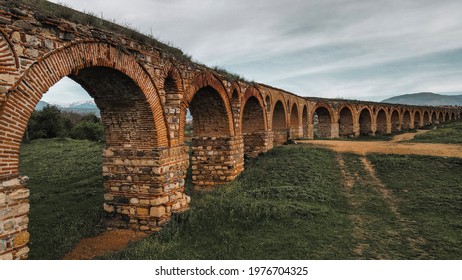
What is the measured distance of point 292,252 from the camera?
597cm

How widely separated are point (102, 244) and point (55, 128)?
28.3 meters

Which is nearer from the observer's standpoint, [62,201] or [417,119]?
[62,201]

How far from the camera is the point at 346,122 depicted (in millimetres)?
30641

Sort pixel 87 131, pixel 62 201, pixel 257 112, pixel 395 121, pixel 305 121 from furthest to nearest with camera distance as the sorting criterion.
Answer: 1. pixel 395 121
2. pixel 87 131
3. pixel 305 121
4. pixel 257 112
5. pixel 62 201

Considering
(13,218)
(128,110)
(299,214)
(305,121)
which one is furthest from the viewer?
(305,121)

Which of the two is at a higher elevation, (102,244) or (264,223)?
(264,223)

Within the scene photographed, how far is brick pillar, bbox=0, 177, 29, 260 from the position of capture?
4.29 meters

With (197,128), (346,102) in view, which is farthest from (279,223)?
(346,102)

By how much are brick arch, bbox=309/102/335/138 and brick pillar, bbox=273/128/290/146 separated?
910 cm

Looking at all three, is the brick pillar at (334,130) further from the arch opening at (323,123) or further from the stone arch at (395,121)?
the stone arch at (395,121)

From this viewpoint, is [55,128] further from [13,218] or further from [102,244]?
[13,218]

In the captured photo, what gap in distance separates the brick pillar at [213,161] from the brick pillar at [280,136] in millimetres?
7709

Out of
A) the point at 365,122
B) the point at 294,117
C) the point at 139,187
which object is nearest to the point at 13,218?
the point at 139,187

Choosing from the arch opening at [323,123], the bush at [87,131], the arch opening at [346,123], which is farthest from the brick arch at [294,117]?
the bush at [87,131]
